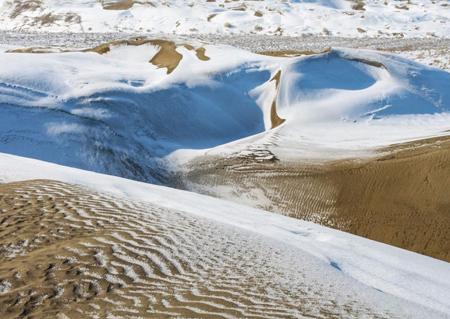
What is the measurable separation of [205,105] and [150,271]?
7.99 meters

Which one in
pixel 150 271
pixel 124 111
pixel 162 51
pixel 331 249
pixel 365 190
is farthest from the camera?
pixel 162 51

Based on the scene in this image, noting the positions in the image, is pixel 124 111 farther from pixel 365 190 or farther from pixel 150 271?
pixel 150 271

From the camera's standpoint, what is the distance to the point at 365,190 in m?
8.36

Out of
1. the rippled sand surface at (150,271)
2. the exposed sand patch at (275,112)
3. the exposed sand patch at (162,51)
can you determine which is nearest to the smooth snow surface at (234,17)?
the exposed sand patch at (162,51)

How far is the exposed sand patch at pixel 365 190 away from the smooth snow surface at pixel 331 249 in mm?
1360

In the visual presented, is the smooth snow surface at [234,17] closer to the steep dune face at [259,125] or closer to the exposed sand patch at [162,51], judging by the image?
the exposed sand patch at [162,51]

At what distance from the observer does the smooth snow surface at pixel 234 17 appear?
32781 mm

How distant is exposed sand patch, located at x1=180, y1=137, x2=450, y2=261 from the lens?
7.62 meters

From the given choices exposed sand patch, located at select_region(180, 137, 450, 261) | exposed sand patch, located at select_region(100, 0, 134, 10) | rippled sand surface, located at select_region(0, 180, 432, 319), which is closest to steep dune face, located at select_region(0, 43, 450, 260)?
exposed sand patch, located at select_region(180, 137, 450, 261)

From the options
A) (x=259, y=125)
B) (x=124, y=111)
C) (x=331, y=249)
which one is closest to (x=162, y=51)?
(x=124, y=111)

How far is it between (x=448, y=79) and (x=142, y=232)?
34.9 ft

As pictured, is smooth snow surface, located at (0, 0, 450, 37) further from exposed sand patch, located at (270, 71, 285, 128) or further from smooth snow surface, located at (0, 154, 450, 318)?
smooth snow surface, located at (0, 154, 450, 318)

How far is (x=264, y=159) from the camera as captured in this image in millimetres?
9727

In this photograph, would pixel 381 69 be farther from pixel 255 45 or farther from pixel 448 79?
pixel 255 45
